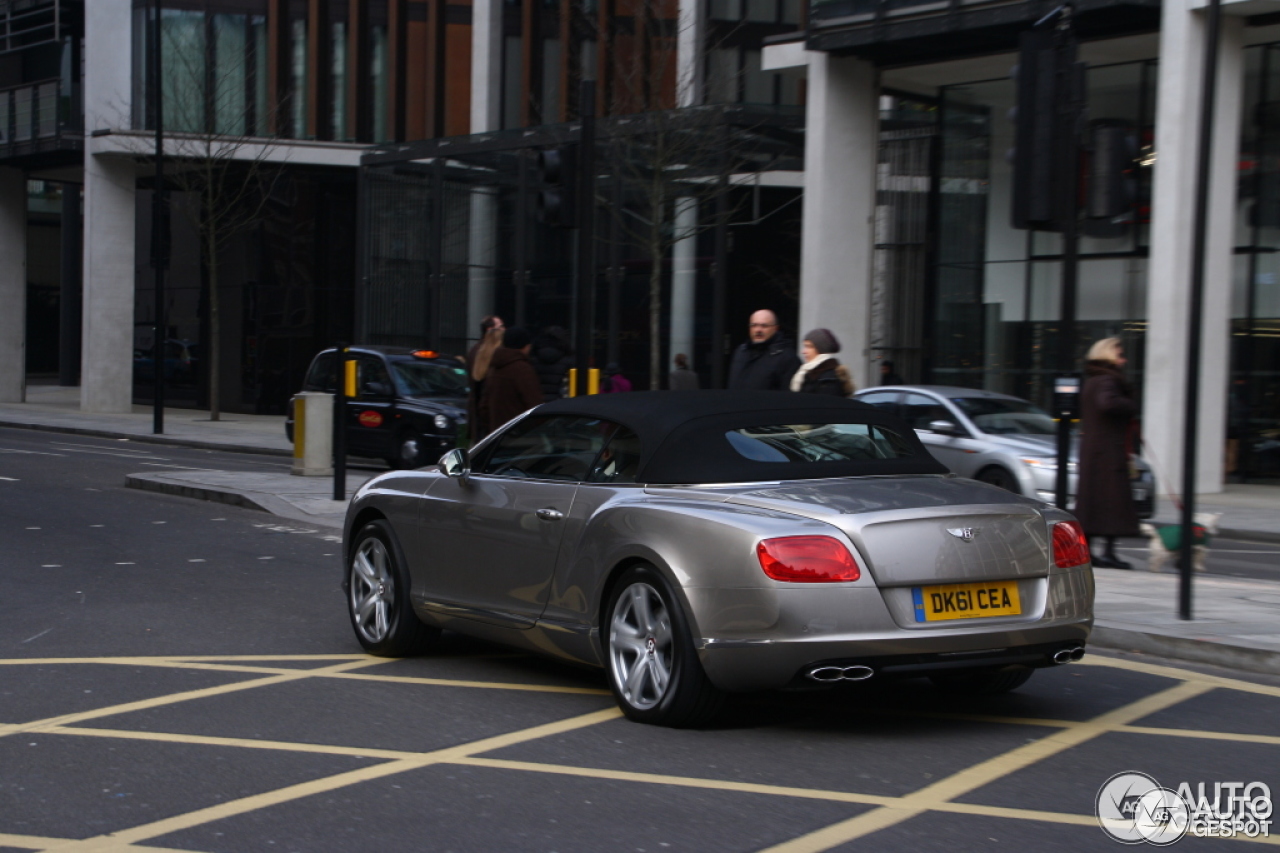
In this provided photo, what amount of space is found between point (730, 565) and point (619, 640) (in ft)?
2.48

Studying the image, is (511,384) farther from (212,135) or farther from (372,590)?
(212,135)

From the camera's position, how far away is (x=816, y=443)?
6348mm

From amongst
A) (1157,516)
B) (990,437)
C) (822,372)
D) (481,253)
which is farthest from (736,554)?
(481,253)

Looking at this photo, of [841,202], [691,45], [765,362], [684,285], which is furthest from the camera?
[691,45]

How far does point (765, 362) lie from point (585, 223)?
10.6 feet

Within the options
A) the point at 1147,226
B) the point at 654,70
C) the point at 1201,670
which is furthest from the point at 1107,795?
the point at 654,70

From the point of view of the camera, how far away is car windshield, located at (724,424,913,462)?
20.4 feet

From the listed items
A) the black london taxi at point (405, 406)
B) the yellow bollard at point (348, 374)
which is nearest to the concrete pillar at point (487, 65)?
the black london taxi at point (405, 406)

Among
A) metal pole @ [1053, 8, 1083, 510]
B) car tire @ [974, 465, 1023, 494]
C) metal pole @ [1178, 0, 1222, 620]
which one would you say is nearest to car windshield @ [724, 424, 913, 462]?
metal pole @ [1178, 0, 1222, 620]

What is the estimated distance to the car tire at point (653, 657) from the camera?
5688 millimetres

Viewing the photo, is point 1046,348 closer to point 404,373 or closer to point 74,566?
point 404,373

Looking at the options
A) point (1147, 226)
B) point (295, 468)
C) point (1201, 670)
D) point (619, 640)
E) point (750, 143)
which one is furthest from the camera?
point (750, 143)

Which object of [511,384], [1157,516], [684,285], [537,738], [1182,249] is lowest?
[1157,516]

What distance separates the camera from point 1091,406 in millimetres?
10867
